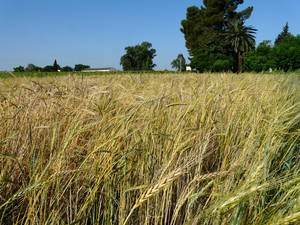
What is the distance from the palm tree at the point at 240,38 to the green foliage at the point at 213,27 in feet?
1.92

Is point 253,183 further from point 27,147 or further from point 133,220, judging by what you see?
point 27,147

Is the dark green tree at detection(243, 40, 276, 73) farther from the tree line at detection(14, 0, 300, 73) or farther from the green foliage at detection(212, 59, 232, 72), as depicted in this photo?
the green foliage at detection(212, 59, 232, 72)

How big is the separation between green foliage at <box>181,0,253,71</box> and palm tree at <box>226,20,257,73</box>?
587 mm

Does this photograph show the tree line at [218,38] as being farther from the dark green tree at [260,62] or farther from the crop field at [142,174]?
the crop field at [142,174]

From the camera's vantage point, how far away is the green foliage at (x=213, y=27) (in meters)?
32.6

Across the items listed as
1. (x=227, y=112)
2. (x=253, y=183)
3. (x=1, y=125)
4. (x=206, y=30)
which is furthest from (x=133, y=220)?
(x=206, y=30)

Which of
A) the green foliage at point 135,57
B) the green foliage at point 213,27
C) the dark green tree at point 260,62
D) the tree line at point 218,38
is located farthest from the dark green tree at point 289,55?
the green foliage at point 135,57

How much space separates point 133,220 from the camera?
78 cm

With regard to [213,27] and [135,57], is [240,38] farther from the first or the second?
[135,57]

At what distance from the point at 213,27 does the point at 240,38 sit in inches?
204

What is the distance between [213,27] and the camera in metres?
A: 34.8

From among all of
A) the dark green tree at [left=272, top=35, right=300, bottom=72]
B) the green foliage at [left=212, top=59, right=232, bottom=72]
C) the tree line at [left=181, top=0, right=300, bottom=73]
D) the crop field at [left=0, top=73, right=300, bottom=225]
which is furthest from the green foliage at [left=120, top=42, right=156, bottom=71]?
the crop field at [left=0, top=73, right=300, bottom=225]

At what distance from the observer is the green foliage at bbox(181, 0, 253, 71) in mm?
32562

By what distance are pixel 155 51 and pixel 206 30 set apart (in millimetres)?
42401
